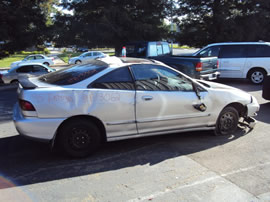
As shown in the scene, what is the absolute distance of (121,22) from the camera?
1770 cm

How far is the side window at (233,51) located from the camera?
1105 centimetres

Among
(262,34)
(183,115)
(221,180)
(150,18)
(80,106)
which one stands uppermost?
(150,18)

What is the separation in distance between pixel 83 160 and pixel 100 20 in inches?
590

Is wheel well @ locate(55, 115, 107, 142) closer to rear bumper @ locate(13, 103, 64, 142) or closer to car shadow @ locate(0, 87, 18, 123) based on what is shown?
rear bumper @ locate(13, 103, 64, 142)

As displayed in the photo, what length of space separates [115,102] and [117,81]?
0.36m

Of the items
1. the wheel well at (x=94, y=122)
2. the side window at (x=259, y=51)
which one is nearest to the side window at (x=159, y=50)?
the side window at (x=259, y=51)

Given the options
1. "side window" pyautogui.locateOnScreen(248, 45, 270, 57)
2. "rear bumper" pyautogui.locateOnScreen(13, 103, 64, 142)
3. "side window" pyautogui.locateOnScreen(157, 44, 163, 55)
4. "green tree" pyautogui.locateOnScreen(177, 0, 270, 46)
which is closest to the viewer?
"rear bumper" pyautogui.locateOnScreen(13, 103, 64, 142)

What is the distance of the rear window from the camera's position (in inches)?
162

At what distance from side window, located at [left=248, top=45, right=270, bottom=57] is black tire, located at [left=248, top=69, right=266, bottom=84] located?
666 millimetres

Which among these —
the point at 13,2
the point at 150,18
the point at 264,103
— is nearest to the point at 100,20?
the point at 150,18

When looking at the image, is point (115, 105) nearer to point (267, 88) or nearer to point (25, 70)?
point (267, 88)

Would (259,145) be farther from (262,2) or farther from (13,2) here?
(262,2)

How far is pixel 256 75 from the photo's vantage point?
11.1 metres

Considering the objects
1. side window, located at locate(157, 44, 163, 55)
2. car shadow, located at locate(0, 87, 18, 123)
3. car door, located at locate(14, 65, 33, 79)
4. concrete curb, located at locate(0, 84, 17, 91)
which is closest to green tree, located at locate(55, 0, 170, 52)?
side window, located at locate(157, 44, 163, 55)
